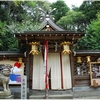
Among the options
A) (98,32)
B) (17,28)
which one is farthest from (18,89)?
(98,32)

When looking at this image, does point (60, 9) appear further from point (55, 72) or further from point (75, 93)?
point (75, 93)

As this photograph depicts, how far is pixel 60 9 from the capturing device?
3166cm


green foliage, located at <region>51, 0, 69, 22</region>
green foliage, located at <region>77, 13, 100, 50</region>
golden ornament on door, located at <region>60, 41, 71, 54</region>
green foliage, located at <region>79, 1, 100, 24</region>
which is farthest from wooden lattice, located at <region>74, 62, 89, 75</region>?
green foliage, located at <region>51, 0, 69, 22</region>

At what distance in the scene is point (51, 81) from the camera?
25.7 feet

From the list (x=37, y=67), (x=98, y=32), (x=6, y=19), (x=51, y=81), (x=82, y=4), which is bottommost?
(x=51, y=81)

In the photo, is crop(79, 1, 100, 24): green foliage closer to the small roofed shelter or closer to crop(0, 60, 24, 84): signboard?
the small roofed shelter

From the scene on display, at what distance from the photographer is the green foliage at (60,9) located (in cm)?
3102

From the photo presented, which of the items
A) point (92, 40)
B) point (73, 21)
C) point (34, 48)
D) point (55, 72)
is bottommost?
point (55, 72)

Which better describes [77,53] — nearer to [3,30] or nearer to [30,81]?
[30,81]

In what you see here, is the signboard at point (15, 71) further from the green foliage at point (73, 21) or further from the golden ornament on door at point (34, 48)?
the green foliage at point (73, 21)

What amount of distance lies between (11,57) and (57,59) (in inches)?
99.0

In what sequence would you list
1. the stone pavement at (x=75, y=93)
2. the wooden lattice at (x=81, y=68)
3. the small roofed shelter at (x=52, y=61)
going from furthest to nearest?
the wooden lattice at (x=81, y=68), the stone pavement at (x=75, y=93), the small roofed shelter at (x=52, y=61)

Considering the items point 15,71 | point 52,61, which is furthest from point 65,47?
point 15,71

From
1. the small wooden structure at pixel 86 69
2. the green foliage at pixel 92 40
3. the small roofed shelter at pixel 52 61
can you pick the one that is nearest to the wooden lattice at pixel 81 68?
the small wooden structure at pixel 86 69
